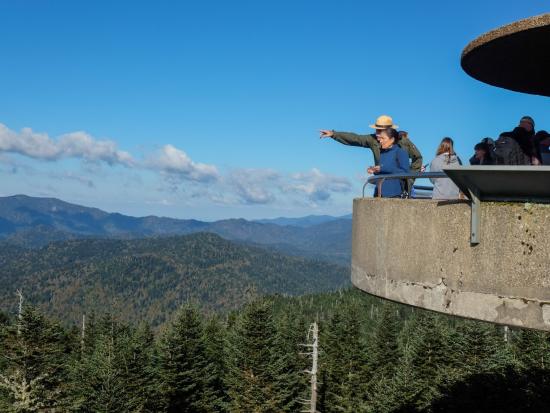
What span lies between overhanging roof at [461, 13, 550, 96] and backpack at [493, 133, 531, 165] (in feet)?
2.37

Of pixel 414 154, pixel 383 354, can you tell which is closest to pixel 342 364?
pixel 383 354

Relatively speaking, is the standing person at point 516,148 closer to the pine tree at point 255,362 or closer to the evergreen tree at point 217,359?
the pine tree at point 255,362

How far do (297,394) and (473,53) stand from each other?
4827cm

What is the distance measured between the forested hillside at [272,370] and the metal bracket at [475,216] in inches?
971

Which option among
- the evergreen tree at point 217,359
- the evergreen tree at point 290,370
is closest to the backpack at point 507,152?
the evergreen tree at point 290,370

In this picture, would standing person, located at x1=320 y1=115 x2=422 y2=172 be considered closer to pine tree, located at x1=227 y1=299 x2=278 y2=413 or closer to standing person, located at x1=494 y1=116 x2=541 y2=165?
standing person, located at x1=494 y1=116 x2=541 y2=165

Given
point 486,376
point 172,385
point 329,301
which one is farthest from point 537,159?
point 329,301

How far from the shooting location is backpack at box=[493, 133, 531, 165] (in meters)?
5.44

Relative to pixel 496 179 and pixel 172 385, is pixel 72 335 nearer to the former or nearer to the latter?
pixel 172 385

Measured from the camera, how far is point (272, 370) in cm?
4353

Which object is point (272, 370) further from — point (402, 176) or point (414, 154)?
point (402, 176)

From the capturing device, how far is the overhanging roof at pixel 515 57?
4558 mm

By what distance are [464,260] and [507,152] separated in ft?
4.31

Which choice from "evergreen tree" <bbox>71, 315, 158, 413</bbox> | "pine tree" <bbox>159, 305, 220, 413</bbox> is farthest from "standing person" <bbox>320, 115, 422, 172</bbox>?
"pine tree" <bbox>159, 305, 220, 413</bbox>
